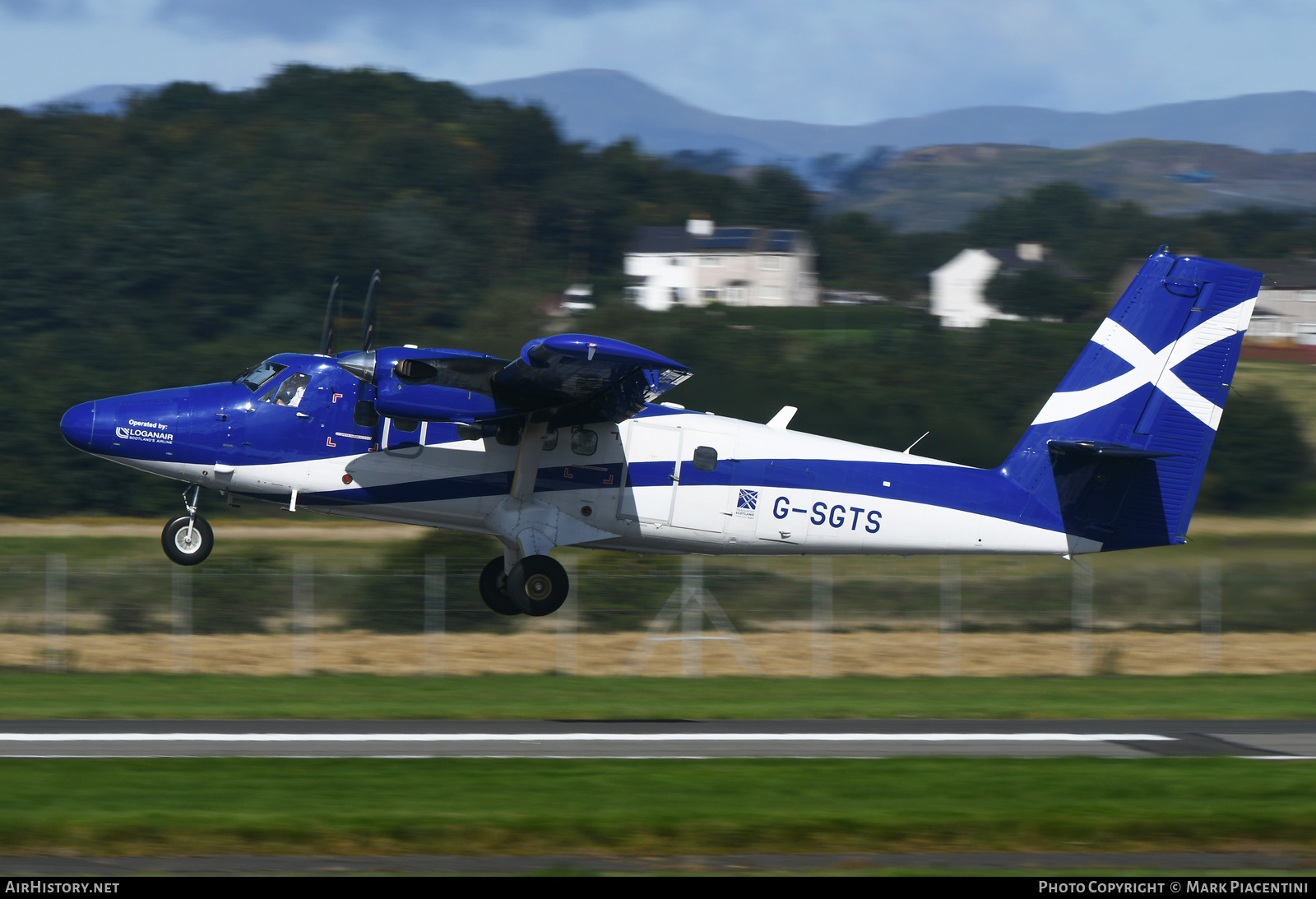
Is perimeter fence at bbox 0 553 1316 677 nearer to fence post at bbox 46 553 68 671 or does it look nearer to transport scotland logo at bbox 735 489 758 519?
fence post at bbox 46 553 68 671

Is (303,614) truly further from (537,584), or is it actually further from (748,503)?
(748,503)

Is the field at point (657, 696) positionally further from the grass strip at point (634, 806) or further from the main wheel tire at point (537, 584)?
the main wheel tire at point (537, 584)

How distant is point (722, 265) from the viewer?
76.0m

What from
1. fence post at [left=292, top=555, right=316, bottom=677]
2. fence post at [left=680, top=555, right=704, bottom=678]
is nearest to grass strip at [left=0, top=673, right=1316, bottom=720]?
fence post at [left=680, top=555, right=704, bottom=678]

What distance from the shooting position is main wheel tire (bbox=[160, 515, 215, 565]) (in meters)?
19.0

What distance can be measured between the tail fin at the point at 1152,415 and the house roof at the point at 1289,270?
4430 cm

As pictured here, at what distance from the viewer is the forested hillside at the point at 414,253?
3950 centimetres

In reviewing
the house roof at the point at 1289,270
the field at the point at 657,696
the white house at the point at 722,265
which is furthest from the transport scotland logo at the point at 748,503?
the house roof at the point at 1289,270

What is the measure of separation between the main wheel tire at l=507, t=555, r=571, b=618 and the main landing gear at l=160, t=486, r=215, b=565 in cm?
415

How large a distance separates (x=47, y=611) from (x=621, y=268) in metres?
46.5

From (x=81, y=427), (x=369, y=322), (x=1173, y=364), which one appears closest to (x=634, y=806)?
(x=369, y=322)

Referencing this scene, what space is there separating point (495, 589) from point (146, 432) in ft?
17.2
